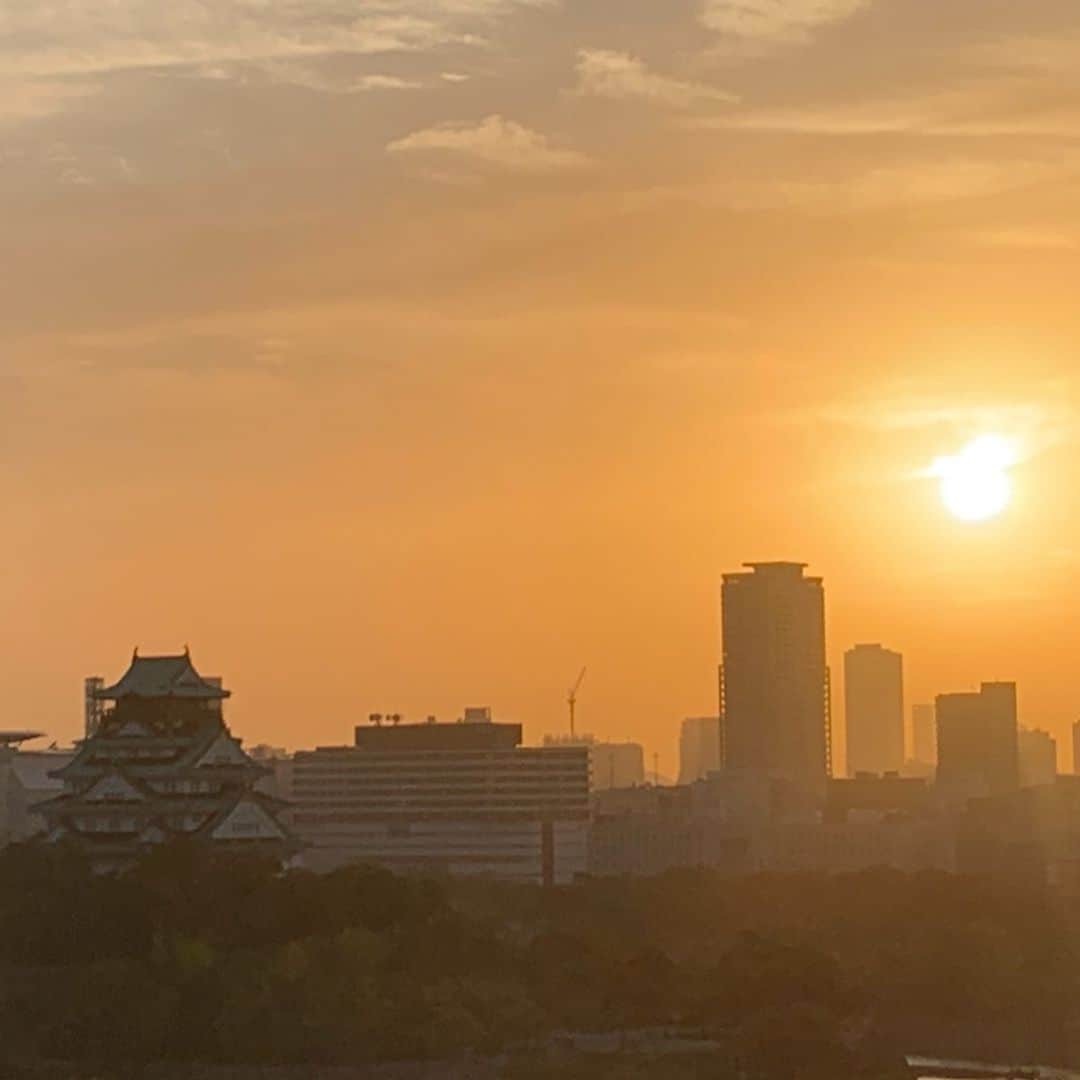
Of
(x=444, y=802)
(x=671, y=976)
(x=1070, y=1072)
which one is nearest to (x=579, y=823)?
(x=444, y=802)

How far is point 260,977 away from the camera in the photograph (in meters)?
74.4

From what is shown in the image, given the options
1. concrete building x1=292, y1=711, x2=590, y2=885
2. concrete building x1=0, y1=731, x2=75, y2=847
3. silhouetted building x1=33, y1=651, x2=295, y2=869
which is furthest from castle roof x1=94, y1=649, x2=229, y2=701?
concrete building x1=292, y1=711, x2=590, y2=885

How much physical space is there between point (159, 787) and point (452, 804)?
260 feet

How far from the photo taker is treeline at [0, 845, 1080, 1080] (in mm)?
72125

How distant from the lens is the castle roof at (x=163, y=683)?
303 feet

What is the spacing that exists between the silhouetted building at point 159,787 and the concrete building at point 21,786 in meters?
43.7

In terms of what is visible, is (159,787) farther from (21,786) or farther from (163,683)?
(21,786)

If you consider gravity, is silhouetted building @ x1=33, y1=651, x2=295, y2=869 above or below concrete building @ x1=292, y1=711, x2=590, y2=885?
below

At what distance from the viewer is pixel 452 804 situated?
169 metres

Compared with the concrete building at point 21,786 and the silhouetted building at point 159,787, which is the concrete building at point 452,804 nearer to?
the concrete building at point 21,786

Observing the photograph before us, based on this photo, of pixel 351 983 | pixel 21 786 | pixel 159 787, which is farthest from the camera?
pixel 21 786

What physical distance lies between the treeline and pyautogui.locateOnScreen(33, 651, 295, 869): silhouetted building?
1.97 meters

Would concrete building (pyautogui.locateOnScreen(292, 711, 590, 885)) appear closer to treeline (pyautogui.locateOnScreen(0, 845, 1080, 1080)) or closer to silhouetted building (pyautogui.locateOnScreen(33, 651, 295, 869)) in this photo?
treeline (pyautogui.locateOnScreen(0, 845, 1080, 1080))

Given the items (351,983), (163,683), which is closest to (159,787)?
(163,683)
